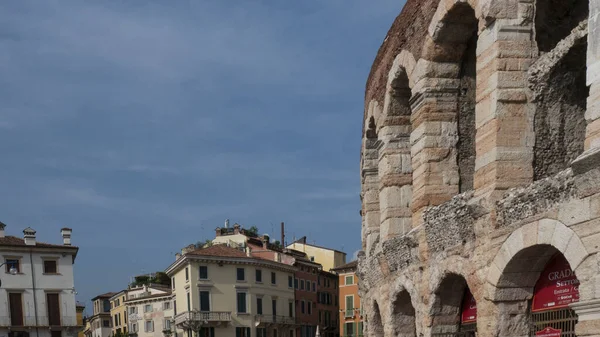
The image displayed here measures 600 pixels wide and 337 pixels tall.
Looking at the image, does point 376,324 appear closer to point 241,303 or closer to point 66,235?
point 66,235

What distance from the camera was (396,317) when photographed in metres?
15.2

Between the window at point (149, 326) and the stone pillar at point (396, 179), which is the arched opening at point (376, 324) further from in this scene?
the window at point (149, 326)

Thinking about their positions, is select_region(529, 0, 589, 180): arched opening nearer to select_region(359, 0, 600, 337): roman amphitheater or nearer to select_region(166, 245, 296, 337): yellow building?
select_region(359, 0, 600, 337): roman amphitheater

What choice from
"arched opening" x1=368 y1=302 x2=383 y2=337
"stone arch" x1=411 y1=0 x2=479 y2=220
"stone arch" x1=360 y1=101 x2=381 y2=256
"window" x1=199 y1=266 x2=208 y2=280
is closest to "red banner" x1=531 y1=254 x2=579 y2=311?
"stone arch" x1=411 y1=0 x2=479 y2=220

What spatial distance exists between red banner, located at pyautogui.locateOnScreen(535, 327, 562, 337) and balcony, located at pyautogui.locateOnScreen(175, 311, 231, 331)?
38.5m

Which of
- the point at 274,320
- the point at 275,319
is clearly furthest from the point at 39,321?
the point at 275,319

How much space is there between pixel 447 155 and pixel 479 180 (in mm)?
2216

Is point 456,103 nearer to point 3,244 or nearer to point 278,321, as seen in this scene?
point 3,244

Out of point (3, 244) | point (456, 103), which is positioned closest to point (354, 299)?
point (3, 244)

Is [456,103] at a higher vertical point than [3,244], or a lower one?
higher

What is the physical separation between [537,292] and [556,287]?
16.7 inches

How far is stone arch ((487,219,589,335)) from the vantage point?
9047 millimetres

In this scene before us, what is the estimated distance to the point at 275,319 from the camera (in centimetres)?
5094

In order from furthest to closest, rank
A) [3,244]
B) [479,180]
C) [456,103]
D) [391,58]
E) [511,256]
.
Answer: [3,244]
[391,58]
[456,103]
[479,180]
[511,256]
